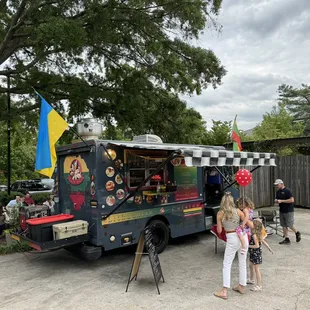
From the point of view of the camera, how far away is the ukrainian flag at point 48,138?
5.88 m

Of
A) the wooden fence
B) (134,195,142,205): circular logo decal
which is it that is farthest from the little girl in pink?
the wooden fence

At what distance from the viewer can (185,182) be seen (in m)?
7.85

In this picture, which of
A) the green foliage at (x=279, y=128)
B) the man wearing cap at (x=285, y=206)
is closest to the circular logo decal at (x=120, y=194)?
the man wearing cap at (x=285, y=206)

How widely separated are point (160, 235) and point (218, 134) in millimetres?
17598

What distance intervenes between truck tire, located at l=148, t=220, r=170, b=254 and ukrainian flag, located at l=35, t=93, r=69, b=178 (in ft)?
8.51

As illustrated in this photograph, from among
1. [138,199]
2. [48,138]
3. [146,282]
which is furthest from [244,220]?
[48,138]

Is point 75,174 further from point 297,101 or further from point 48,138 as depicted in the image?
point 297,101

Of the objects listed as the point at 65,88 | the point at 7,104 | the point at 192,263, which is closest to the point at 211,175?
the point at 192,263

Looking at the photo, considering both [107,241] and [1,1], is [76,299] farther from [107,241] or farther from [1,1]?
[1,1]

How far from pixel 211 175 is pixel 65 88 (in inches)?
231

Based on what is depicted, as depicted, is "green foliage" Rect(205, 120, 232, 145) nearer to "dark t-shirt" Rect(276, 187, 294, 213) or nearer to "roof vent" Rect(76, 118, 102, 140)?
"dark t-shirt" Rect(276, 187, 294, 213)

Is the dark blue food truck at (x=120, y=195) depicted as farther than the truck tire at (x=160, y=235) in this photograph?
No

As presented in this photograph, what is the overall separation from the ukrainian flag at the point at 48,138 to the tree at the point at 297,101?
32.7 m

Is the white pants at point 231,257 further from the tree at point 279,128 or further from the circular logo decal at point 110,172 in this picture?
the tree at point 279,128
